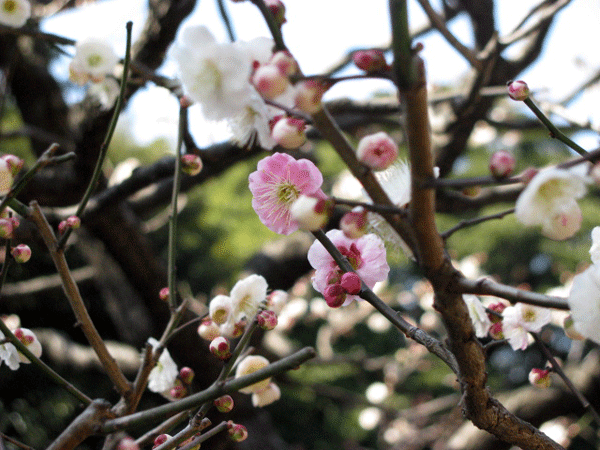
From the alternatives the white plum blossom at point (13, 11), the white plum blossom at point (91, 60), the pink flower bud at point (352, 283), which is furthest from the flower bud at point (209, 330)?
the white plum blossom at point (13, 11)

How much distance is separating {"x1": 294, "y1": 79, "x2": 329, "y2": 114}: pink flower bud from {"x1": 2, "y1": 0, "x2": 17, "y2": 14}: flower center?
0.93 m

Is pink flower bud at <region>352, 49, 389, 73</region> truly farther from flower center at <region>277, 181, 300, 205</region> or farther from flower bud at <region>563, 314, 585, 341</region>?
flower bud at <region>563, 314, 585, 341</region>

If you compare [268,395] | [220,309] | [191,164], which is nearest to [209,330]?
[220,309]

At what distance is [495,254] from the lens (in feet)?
12.2

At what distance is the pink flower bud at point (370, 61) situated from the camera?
1.07 ft

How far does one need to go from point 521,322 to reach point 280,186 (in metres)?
0.32

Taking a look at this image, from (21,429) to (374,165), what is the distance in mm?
2293

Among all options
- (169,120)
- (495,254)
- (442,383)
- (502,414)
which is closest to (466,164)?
(495,254)

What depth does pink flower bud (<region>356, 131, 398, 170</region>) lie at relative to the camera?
1.06ft

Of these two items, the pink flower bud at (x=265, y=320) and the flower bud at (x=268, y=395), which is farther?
the flower bud at (x=268, y=395)

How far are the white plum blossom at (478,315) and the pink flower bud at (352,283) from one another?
0.19m

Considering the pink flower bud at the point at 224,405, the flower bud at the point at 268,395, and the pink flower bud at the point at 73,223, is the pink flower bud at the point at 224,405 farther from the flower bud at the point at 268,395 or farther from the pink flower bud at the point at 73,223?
the pink flower bud at the point at 73,223

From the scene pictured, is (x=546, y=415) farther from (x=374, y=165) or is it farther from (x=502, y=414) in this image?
(x=374, y=165)

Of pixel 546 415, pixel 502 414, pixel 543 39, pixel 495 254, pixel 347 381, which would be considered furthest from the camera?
pixel 495 254
